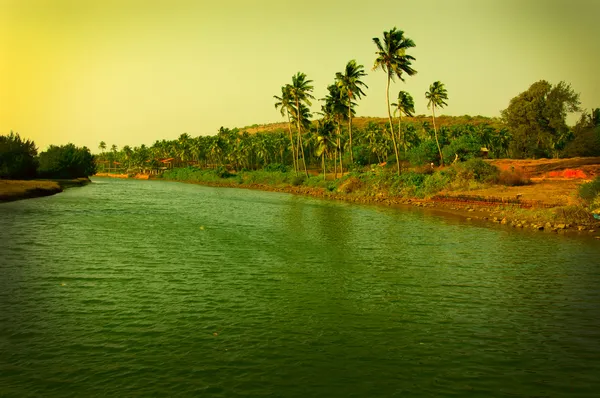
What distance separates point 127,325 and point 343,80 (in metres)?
63.3

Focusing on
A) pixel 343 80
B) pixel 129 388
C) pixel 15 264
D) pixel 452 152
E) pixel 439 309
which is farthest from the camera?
pixel 452 152

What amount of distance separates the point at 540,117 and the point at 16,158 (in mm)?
80810

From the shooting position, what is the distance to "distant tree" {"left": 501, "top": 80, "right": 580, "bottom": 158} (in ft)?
228

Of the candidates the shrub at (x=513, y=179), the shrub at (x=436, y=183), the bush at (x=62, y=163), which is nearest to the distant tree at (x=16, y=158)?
the bush at (x=62, y=163)

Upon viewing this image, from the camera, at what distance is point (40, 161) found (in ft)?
293

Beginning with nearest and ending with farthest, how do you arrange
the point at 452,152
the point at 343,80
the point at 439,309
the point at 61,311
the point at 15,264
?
1. the point at 61,311
2. the point at 439,309
3. the point at 15,264
4. the point at 343,80
5. the point at 452,152

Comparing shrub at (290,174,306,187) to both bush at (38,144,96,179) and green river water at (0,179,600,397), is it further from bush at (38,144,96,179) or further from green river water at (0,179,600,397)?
green river water at (0,179,600,397)

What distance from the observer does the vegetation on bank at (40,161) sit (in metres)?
68.5

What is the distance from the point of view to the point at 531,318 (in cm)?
1386

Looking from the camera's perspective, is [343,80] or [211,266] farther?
[343,80]

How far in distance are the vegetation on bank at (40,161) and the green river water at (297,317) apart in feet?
164

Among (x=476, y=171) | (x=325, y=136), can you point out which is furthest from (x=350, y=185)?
(x=476, y=171)

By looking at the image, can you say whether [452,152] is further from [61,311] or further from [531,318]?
[61,311]

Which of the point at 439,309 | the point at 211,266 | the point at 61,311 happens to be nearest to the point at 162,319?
the point at 61,311
